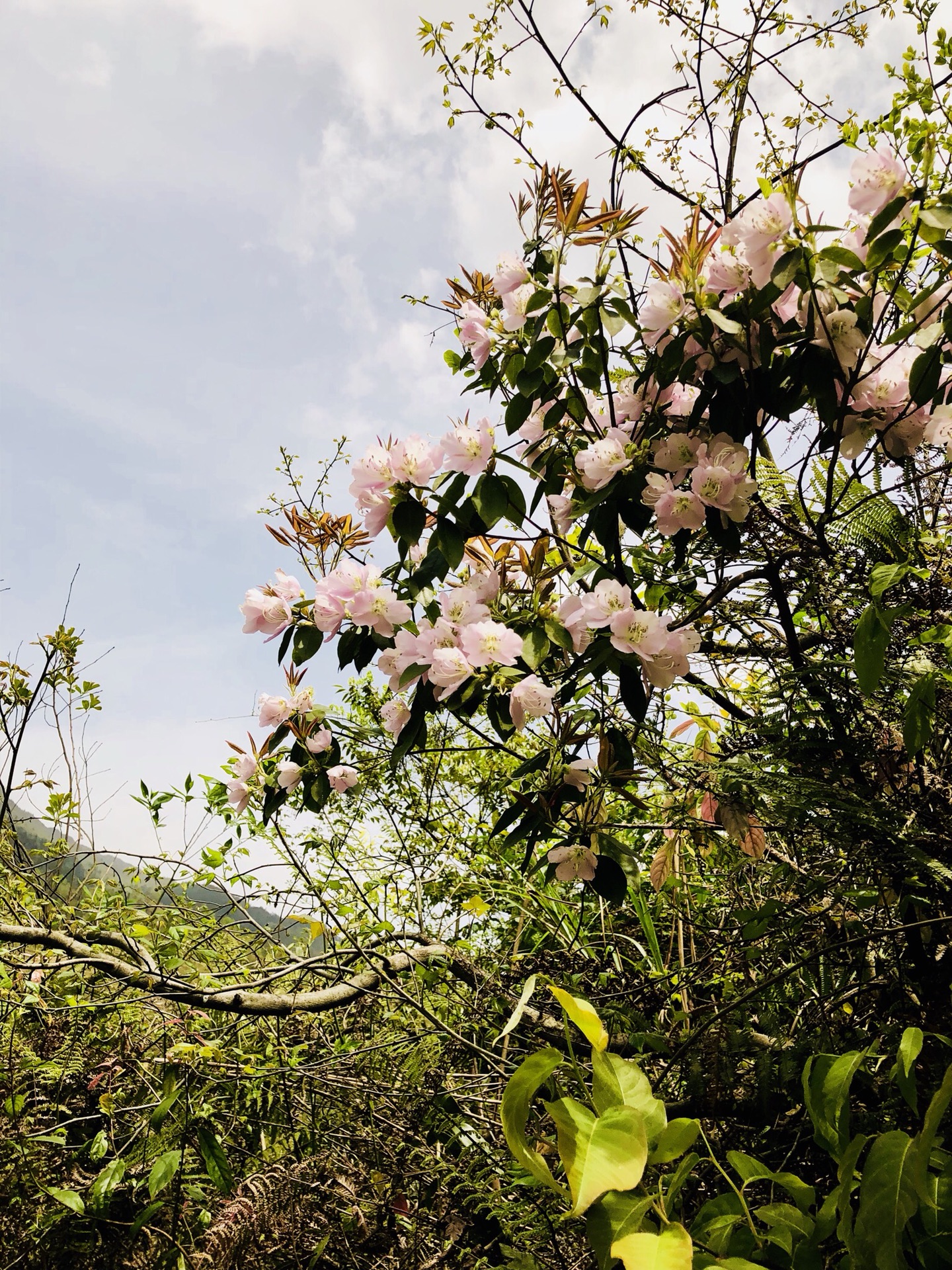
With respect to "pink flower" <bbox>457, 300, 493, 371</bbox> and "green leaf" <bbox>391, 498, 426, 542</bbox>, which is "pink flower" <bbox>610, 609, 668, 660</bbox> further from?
"pink flower" <bbox>457, 300, 493, 371</bbox>

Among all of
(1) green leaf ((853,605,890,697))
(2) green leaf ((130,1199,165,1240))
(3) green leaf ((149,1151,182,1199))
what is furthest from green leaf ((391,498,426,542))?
(2) green leaf ((130,1199,165,1240))

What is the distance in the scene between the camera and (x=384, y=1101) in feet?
6.52

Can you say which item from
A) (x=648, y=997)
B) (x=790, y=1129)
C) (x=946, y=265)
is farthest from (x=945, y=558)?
(x=648, y=997)

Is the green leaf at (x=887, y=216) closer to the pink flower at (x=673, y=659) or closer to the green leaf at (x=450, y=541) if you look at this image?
the pink flower at (x=673, y=659)

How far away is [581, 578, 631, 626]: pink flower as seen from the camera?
1.14m

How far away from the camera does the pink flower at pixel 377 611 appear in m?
1.35

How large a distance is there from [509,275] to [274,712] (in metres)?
0.95

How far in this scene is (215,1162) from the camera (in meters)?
1.81

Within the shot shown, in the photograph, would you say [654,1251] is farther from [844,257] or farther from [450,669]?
[844,257]

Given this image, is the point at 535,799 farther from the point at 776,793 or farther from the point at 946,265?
the point at 946,265

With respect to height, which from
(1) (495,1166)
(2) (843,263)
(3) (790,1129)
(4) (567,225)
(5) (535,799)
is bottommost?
(1) (495,1166)

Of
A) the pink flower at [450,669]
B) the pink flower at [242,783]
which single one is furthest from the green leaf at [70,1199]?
the pink flower at [450,669]

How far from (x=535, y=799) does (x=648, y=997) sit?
82 centimetres

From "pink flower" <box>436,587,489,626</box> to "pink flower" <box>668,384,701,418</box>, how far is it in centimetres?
49
